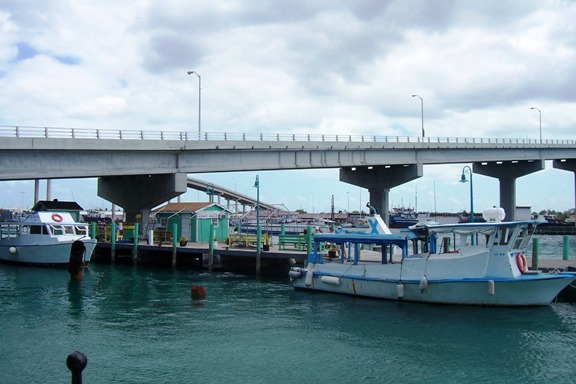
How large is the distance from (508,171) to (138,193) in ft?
189

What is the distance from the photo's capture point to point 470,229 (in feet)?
88.7

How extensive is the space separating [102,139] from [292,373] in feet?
99.8

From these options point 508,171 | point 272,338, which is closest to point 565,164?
point 508,171

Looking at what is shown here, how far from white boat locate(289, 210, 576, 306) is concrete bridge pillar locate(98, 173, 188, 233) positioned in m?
26.7

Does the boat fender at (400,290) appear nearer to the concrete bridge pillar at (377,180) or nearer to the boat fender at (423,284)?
the boat fender at (423,284)

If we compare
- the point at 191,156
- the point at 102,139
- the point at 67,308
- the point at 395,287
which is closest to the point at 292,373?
the point at 395,287

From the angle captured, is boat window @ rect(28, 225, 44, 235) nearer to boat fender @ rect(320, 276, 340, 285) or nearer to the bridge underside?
the bridge underside

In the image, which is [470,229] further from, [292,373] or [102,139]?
[102,139]

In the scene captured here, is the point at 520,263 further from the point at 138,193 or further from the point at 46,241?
the point at 138,193

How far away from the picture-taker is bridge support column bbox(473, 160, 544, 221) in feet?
282

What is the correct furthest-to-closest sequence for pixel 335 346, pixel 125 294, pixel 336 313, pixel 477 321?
pixel 125 294 < pixel 336 313 < pixel 477 321 < pixel 335 346

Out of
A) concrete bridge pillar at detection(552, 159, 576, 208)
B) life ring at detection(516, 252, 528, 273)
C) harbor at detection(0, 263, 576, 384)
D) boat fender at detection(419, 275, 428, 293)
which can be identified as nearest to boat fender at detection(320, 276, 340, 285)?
harbor at detection(0, 263, 576, 384)

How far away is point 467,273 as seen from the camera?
26438 millimetres

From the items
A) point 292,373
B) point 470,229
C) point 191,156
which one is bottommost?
point 292,373
